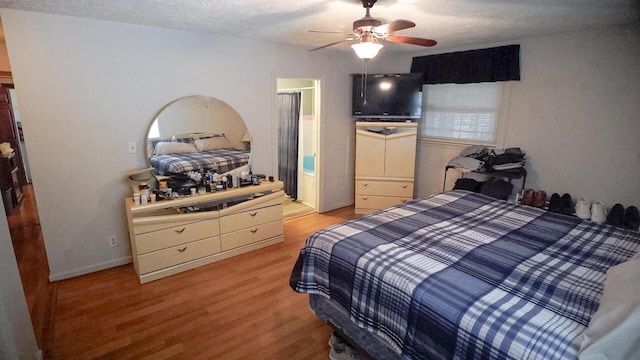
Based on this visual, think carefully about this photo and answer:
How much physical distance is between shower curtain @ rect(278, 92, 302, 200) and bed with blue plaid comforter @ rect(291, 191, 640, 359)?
2.71m

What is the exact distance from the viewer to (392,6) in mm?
2334

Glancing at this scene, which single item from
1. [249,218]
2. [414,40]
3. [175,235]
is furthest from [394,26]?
[175,235]

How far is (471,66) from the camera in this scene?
3826mm

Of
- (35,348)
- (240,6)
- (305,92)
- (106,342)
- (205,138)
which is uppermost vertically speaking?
(240,6)

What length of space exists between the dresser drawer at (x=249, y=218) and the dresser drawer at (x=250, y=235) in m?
0.04

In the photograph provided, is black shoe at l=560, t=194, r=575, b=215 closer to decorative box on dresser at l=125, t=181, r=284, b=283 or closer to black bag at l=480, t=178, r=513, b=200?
black bag at l=480, t=178, r=513, b=200

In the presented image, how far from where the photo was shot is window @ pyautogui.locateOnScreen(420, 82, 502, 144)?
12.6 feet

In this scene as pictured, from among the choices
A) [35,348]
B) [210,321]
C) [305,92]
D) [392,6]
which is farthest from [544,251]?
[305,92]

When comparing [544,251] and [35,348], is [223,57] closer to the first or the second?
[35,348]

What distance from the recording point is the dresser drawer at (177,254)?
2828 mm

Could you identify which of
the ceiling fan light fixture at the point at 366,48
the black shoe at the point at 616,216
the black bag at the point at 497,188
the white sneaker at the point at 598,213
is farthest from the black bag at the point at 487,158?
the ceiling fan light fixture at the point at 366,48

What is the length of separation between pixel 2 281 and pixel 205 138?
7.13ft

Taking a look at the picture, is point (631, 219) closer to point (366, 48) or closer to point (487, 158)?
point (487, 158)

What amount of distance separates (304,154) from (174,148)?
2.19 metres
